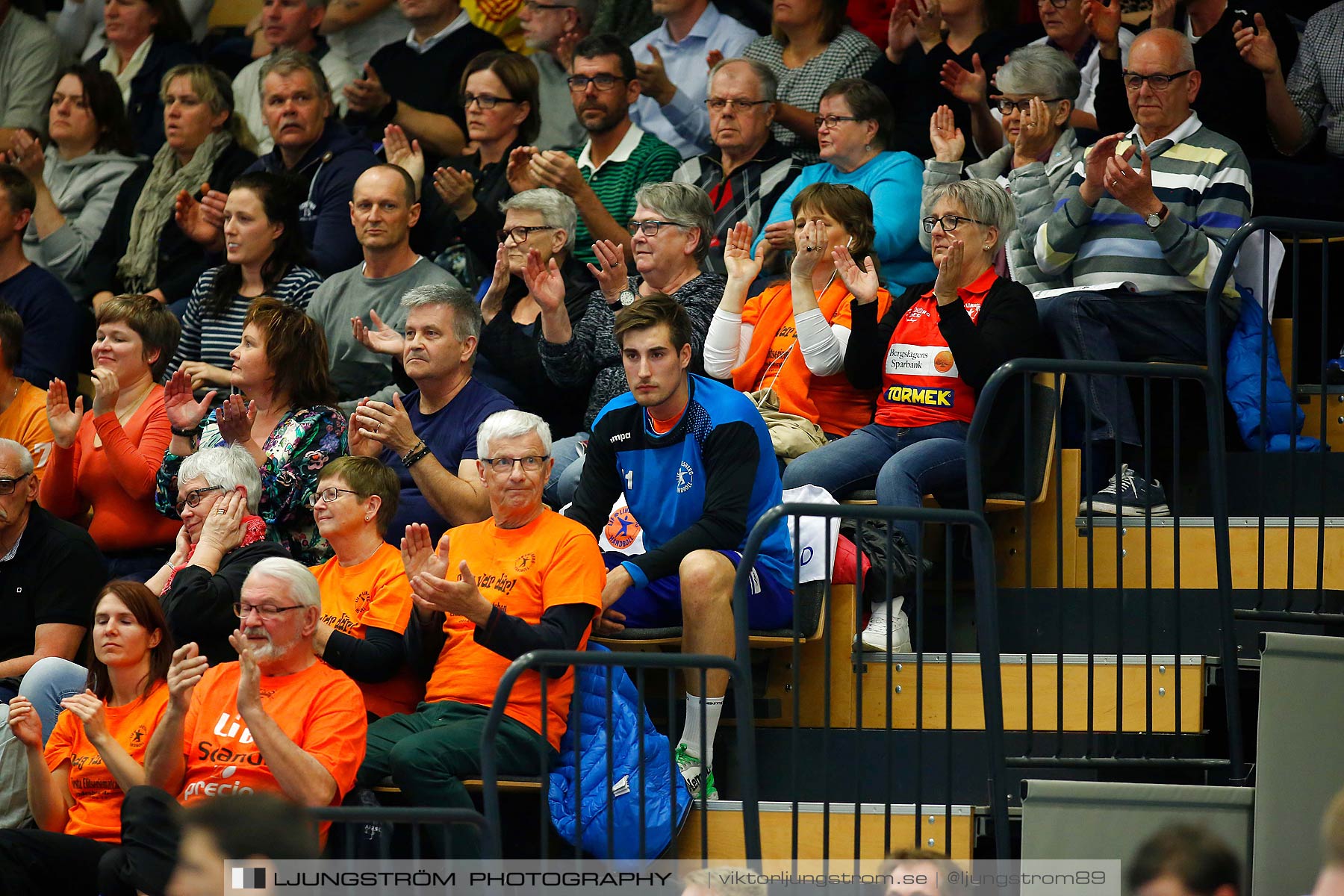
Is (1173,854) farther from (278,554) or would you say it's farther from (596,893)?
(278,554)

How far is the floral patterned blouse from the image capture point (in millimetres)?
5402

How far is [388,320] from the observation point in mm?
6434

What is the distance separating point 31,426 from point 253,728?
2409 mm

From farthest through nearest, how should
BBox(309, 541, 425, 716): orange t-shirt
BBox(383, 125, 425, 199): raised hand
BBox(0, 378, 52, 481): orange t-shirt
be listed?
BBox(383, 125, 425, 199): raised hand
BBox(0, 378, 52, 481): orange t-shirt
BBox(309, 541, 425, 716): orange t-shirt

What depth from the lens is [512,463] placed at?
15.9 feet

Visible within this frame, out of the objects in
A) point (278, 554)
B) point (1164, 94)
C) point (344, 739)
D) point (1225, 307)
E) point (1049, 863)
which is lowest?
point (1049, 863)

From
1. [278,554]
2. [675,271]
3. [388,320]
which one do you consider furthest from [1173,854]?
[388,320]

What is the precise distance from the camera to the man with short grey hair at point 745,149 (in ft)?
21.7

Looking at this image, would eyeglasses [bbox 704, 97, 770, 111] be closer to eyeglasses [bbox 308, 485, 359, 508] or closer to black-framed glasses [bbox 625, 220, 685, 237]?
black-framed glasses [bbox 625, 220, 685, 237]

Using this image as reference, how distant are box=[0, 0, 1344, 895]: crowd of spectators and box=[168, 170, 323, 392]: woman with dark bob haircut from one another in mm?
17

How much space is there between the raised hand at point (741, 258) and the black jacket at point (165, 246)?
2498mm

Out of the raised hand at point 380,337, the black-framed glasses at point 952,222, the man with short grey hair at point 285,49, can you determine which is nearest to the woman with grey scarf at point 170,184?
→ the man with short grey hair at point 285,49

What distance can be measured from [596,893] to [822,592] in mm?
1388

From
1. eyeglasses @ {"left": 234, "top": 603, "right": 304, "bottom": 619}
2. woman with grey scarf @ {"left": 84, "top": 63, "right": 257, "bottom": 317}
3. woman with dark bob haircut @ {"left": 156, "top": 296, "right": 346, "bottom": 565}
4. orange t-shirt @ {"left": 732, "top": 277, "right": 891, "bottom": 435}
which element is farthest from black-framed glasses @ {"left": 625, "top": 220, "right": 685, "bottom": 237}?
woman with grey scarf @ {"left": 84, "top": 63, "right": 257, "bottom": 317}
